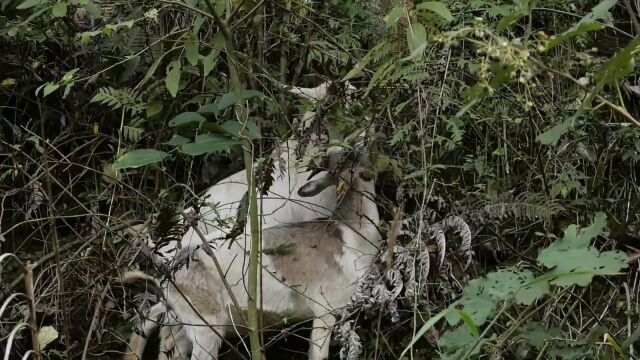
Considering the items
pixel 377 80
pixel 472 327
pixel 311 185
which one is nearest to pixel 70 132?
pixel 311 185

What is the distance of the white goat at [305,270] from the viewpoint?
4.40 m

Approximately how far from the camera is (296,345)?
17.1 ft

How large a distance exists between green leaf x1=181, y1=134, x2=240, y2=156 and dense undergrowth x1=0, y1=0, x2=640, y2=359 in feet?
0.04

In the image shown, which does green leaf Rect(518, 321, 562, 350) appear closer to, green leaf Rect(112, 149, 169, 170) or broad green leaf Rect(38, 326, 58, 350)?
green leaf Rect(112, 149, 169, 170)

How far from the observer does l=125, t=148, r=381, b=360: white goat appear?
4398mm

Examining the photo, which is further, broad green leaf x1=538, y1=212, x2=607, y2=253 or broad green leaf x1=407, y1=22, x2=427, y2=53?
broad green leaf x1=407, y1=22, x2=427, y2=53

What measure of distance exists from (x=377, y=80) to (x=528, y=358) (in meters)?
1.45

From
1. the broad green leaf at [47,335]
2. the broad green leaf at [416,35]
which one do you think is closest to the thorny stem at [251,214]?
the broad green leaf at [416,35]

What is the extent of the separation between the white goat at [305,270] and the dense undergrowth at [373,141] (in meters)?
0.16

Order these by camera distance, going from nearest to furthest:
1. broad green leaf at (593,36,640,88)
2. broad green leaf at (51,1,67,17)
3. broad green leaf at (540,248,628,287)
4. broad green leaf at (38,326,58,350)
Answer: broad green leaf at (593,36,640,88), broad green leaf at (540,248,628,287), broad green leaf at (38,326,58,350), broad green leaf at (51,1,67,17)

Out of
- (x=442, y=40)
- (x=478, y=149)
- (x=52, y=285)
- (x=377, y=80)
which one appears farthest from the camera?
(x=478, y=149)

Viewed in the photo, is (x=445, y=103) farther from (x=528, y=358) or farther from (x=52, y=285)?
(x=52, y=285)

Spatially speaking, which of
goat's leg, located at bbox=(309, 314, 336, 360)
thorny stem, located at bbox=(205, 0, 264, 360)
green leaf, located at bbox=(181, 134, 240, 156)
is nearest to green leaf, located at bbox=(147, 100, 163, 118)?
goat's leg, located at bbox=(309, 314, 336, 360)

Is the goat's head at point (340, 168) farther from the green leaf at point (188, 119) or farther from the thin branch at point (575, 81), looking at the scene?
the thin branch at point (575, 81)
